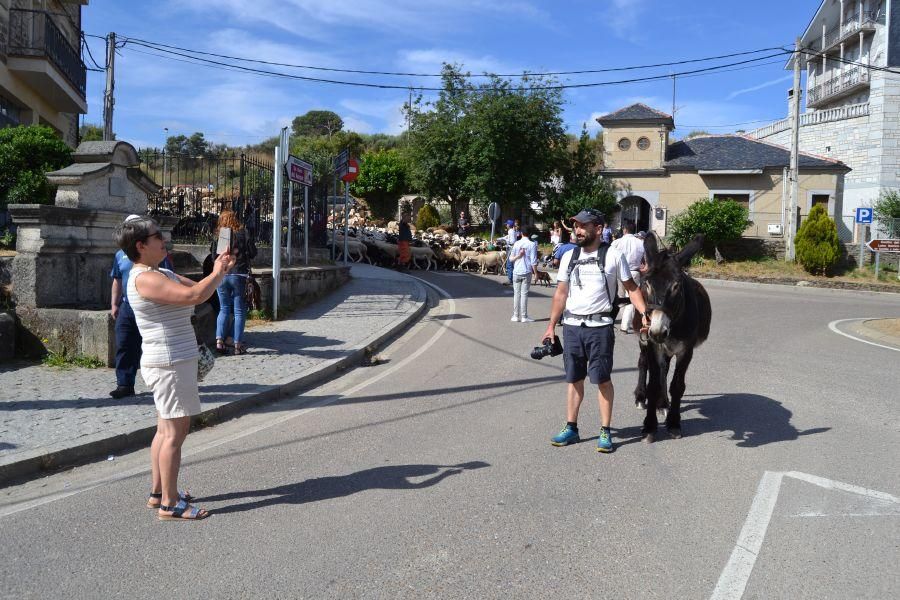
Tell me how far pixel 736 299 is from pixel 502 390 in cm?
1391

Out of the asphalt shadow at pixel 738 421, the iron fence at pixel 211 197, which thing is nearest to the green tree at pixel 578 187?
the iron fence at pixel 211 197

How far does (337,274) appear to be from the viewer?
17.9 metres

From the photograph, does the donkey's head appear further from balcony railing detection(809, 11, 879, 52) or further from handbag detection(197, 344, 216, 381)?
balcony railing detection(809, 11, 879, 52)

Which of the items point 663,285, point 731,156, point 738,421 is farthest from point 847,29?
point 663,285

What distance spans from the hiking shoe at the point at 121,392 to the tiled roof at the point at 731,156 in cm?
3394

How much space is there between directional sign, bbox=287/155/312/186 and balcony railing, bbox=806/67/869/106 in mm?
36057

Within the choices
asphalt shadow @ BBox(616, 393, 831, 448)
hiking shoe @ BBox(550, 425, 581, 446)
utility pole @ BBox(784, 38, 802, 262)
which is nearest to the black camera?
hiking shoe @ BBox(550, 425, 581, 446)

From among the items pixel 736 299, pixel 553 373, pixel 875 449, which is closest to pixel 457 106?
pixel 736 299

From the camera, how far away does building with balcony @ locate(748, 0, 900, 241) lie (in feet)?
119

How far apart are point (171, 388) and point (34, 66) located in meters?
17.3

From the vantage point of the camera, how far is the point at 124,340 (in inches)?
294

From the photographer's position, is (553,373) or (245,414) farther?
(553,373)

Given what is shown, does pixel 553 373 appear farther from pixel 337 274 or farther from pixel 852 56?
pixel 852 56

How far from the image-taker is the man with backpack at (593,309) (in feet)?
19.1
